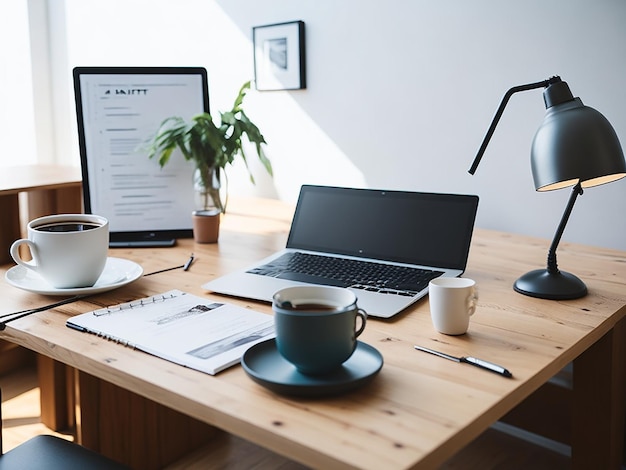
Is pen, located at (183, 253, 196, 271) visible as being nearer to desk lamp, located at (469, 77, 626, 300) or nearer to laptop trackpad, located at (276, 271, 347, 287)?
laptop trackpad, located at (276, 271, 347, 287)

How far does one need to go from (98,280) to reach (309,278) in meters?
0.40

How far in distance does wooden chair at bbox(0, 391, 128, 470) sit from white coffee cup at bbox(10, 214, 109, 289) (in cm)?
28

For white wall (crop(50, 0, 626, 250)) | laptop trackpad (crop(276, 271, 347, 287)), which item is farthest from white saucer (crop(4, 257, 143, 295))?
white wall (crop(50, 0, 626, 250))

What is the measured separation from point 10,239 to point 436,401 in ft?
4.15

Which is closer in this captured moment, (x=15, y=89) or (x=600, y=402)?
(x=600, y=402)

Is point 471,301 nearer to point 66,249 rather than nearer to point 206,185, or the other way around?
point 66,249

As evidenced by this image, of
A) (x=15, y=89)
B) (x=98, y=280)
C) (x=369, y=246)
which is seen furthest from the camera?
(x=15, y=89)

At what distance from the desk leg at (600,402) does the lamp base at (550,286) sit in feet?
0.45

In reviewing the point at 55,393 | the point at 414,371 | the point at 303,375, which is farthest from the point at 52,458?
the point at 55,393

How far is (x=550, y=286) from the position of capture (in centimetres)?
122

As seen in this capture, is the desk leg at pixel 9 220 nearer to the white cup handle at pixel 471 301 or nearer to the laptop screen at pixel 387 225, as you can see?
the laptop screen at pixel 387 225

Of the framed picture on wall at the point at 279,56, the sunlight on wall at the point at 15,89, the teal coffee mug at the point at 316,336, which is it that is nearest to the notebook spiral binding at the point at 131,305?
the teal coffee mug at the point at 316,336

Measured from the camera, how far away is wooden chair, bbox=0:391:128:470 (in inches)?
41.0

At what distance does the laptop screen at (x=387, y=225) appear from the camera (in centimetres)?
137
